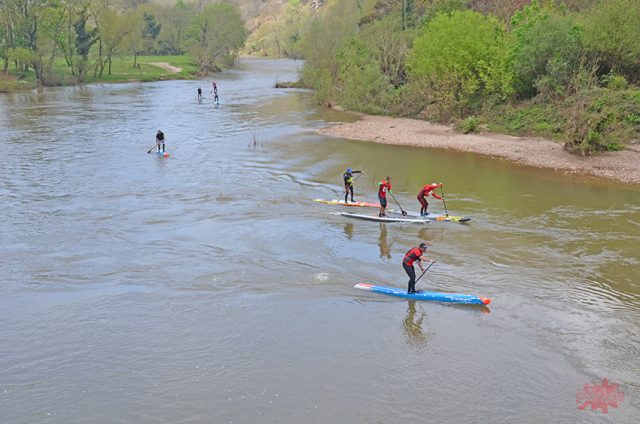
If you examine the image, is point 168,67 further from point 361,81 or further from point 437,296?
point 437,296

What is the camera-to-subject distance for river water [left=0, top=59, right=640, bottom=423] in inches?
493

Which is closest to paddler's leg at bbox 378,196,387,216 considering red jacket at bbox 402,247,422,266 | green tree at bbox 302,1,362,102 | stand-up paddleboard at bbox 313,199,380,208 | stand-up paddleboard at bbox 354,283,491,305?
stand-up paddleboard at bbox 313,199,380,208

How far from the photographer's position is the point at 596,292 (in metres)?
17.1

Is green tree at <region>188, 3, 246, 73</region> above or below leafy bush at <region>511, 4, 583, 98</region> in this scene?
above

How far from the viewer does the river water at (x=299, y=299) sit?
1252cm

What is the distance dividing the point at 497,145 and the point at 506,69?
376 inches

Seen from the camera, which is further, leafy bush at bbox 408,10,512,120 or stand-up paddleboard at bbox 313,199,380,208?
leafy bush at bbox 408,10,512,120

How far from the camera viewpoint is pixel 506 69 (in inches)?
1742

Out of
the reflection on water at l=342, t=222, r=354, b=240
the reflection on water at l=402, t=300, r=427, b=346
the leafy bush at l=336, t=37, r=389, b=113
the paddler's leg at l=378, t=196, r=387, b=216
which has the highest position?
the leafy bush at l=336, t=37, r=389, b=113

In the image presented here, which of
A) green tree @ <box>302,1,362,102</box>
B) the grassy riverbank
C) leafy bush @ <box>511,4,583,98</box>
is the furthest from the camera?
the grassy riverbank

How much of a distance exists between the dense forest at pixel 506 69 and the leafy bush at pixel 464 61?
0.26ft

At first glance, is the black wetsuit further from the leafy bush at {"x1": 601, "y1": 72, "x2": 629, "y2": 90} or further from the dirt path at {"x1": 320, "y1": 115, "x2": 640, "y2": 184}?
the leafy bush at {"x1": 601, "y1": 72, "x2": 629, "y2": 90}

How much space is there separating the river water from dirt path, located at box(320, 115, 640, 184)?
1983 millimetres

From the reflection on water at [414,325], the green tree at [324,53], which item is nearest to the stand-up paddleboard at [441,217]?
the reflection on water at [414,325]
